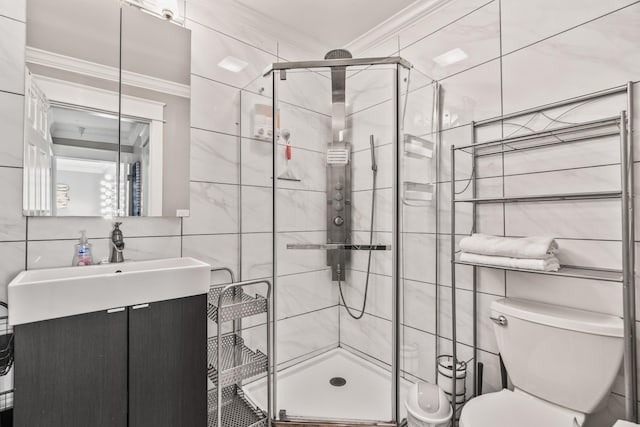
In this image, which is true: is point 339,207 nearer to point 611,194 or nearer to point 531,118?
point 531,118

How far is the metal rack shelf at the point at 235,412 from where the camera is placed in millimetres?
1715

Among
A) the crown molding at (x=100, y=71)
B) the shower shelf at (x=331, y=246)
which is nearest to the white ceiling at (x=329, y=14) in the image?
the crown molding at (x=100, y=71)

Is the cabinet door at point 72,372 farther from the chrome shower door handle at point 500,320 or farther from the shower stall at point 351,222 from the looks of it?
the chrome shower door handle at point 500,320

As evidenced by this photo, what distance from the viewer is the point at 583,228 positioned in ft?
4.57

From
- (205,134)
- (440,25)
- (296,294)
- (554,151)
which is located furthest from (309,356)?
(440,25)

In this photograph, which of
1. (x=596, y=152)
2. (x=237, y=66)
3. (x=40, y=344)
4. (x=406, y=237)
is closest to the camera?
(x=40, y=344)

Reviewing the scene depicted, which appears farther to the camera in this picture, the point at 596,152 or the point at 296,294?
the point at 296,294

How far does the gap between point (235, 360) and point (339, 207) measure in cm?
101

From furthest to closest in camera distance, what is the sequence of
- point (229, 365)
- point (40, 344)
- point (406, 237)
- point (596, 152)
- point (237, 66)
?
point (237, 66), point (406, 237), point (229, 365), point (596, 152), point (40, 344)

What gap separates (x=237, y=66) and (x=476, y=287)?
1.96 metres

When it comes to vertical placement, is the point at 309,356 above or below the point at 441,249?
below

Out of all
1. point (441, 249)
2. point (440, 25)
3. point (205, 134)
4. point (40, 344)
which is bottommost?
point (40, 344)

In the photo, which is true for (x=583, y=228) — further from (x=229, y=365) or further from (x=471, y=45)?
(x=229, y=365)

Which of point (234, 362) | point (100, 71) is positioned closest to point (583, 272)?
Result: point (234, 362)
